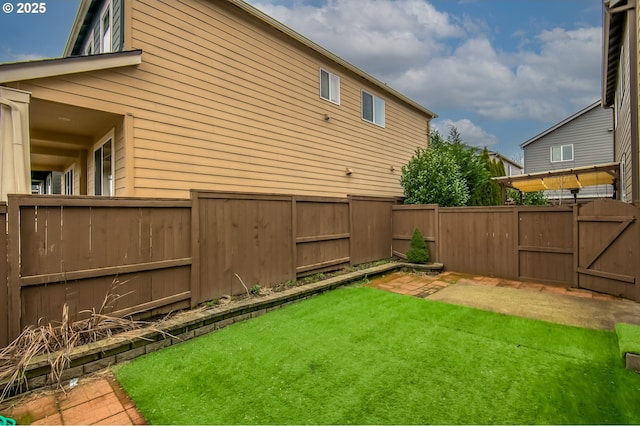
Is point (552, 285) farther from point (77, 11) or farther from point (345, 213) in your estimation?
point (77, 11)

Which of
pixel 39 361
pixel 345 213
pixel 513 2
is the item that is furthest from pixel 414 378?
pixel 513 2

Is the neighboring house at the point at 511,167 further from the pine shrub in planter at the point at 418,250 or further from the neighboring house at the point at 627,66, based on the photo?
the pine shrub in planter at the point at 418,250

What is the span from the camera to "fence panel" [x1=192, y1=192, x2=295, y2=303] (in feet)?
15.4

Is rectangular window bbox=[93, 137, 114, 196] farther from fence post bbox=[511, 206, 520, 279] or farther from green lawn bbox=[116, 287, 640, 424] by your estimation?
fence post bbox=[511, 206, 520, 279]

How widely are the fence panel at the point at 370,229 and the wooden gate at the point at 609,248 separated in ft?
13.8

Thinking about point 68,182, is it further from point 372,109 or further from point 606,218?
point 606,218

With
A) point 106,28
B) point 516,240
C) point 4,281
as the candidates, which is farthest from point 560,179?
point 4,281

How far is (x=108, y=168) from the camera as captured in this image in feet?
22.2

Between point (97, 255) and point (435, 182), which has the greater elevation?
point (435, 182)

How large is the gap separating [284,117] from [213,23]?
8.30 ft

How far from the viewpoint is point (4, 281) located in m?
2.97

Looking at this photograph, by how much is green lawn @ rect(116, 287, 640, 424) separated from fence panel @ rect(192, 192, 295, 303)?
2.84 feet

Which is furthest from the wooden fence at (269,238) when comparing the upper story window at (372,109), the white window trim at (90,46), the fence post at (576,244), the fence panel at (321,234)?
the white window trim at (90,46)

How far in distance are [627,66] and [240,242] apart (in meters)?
9.35
